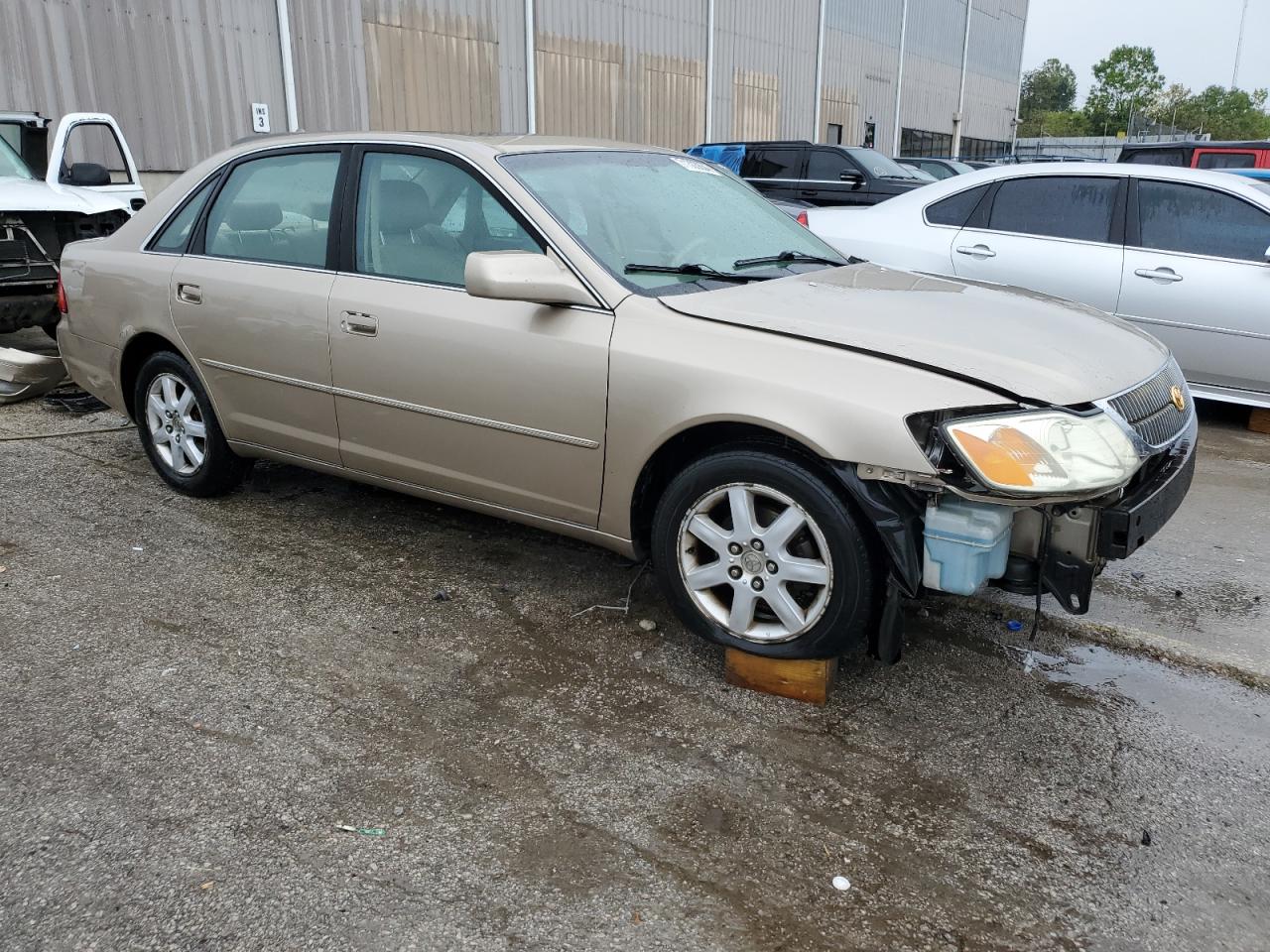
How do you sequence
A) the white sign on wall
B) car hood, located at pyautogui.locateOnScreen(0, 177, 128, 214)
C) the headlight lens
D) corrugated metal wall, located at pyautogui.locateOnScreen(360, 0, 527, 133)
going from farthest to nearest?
corrugated metal wall, located at pyautogui.locateOnScreen(360, 0, 527, 133) → the white sign on wall → car hood, located at pyautogui.locateOnScreen(0, 177, 128, 214) → the headlight lens

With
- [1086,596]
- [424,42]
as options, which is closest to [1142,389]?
[1086,596]

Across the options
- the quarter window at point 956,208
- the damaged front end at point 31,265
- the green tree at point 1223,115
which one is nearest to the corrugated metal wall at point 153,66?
the damaged front end at point 31,265

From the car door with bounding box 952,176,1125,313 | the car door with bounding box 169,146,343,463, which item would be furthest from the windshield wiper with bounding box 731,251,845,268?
the car door with bounding box 952,176,1125,313

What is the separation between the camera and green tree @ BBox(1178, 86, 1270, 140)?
7562 cm

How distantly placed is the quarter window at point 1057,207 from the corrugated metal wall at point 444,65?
36.2 ft

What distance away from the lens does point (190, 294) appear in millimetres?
4484

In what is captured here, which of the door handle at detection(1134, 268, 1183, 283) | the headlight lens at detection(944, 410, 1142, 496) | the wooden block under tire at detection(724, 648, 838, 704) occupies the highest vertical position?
the door handle at detection(1134, 268, 1183, 283)

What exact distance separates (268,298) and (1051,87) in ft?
421

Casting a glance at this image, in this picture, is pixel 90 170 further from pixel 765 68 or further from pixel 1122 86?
pixel 1122 86

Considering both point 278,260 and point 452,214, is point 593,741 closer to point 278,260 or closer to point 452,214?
point 452,214

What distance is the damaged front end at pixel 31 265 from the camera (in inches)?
283

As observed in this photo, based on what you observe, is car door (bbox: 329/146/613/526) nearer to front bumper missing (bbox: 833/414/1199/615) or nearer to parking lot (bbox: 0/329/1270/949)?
parking lot (bbox: 0/329/1270/949)

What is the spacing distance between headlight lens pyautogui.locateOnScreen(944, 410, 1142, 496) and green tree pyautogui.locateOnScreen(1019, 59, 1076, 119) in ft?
405

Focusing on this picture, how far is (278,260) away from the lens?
425 centimetres
